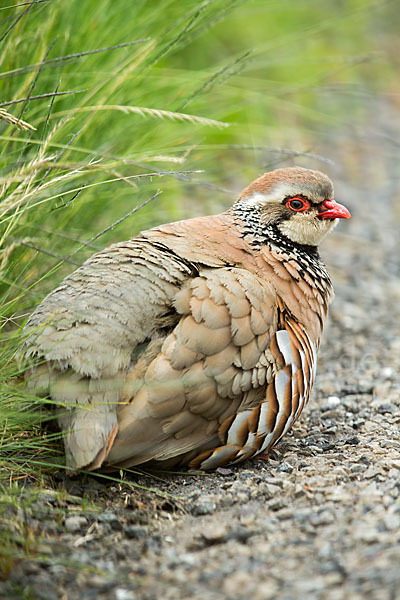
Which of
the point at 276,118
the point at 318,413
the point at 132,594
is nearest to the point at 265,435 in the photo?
the point at 318,413

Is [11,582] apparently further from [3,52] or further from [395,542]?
[3,52]

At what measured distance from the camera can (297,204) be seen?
4.72m

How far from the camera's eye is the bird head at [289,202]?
4.68 m

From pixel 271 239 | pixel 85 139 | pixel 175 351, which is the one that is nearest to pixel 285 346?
Result: pixel 175 351

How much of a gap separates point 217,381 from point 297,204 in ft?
4.75

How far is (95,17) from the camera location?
5.34 m

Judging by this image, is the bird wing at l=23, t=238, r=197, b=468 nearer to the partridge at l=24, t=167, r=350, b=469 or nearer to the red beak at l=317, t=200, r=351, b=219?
the partridge at l=24, t=167, r=350, b=469

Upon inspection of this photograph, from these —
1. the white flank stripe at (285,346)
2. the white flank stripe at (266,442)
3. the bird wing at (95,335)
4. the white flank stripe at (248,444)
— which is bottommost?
the white flank stripe at (266,442)

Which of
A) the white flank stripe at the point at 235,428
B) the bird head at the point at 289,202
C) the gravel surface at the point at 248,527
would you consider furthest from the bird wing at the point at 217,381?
the bird head at the point at 289,202

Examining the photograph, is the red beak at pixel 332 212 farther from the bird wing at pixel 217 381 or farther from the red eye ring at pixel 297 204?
the bird wing at pixel 217 381

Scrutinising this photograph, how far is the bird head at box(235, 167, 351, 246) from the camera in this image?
4676 millimetres

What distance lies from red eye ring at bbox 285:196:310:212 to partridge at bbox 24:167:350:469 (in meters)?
0.42

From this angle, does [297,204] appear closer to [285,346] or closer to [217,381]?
[285,346]

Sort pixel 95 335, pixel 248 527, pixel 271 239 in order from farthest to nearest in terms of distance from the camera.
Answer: pixel 271 239
pixel 95 335
pixel 248 527
